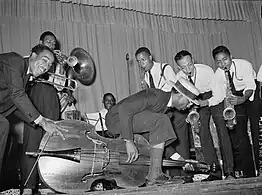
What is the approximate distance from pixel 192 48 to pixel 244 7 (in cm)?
128

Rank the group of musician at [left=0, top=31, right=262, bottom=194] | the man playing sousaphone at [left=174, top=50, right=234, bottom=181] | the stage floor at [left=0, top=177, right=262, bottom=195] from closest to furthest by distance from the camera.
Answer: the stage floor at [left=0, top=177, right=262, bottom=195] < the group of musician at [left=0, top=31, right=262, bottom=194] < the man playing sousaphone at [left=174, top=50, right=234, bottom=181]

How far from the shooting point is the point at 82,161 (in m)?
2.98

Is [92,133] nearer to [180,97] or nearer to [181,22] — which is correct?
[180,97]

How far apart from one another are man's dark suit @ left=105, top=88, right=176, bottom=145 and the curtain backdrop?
107 inches

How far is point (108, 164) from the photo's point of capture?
3.07 m

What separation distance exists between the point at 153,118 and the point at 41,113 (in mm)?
1142

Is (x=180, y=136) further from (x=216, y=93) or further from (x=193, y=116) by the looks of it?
(x=216, y=93)

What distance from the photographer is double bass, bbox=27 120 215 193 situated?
289 centimetres

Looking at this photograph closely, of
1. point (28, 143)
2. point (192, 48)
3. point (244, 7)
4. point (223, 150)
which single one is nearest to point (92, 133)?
point (28, 143)

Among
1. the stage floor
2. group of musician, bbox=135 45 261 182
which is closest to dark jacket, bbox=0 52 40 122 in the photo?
the stage floor

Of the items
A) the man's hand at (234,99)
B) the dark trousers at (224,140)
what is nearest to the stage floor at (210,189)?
the dark trousers at (224,140)

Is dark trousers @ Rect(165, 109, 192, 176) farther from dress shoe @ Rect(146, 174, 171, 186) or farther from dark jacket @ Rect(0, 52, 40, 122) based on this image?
dark jacket @ Rect(0, 52, 40, 122)

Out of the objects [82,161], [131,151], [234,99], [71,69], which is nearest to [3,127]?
[82,161]

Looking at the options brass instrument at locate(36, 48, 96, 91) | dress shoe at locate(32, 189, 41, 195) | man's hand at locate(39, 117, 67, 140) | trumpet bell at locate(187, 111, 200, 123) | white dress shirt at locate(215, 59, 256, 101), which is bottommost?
dress shoe at locate(32, 189, 41, 195)
